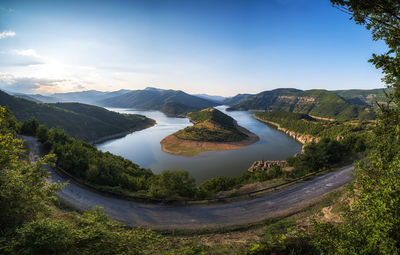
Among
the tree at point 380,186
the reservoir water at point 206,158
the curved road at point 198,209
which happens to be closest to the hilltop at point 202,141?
the reservoir water at point 206,158

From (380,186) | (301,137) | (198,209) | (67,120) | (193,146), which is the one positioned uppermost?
(380,186)

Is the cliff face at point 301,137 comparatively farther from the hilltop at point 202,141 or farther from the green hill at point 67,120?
the green hill at point 67,120

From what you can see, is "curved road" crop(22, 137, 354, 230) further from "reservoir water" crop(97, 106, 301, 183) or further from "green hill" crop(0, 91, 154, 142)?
"green hill" crop(0, 91, 154, 142)

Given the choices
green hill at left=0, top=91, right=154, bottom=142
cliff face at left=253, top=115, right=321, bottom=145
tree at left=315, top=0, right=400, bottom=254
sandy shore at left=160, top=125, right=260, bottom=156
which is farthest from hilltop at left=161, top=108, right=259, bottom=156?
tree at left=315, top=0, right=400, bottom=254

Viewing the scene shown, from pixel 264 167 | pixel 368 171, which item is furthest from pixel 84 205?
pixel 264 167

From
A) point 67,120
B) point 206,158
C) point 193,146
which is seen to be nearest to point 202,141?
point 193,146

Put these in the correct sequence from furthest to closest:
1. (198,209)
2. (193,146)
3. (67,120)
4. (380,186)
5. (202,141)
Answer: (67,120)
(202,141)
(193,146)
(198,209)
(380,186)

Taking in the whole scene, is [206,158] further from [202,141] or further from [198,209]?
[198,209]

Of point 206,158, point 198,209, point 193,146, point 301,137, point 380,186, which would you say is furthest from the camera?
point 301,137
